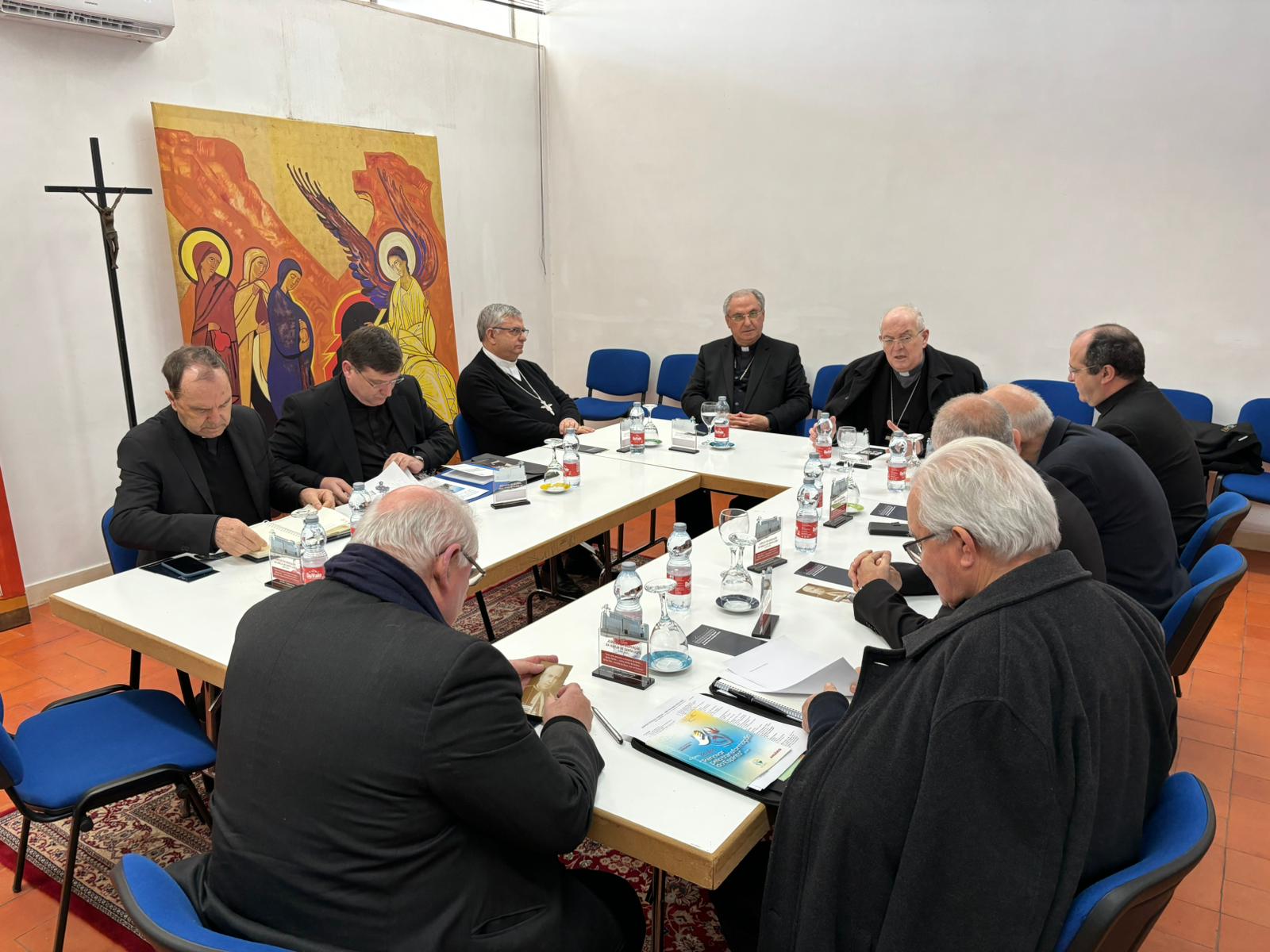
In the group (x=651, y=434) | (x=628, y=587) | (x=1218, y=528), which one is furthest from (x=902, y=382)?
(x=628, y=587)

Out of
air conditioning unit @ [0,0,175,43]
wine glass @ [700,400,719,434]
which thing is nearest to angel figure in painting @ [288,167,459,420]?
air conditioning unit @ [0,0,175,43]

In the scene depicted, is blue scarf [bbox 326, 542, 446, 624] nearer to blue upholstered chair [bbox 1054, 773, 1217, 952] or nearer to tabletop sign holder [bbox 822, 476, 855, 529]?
blue upholstered chair [bbox 1054, 773, 1217, 952]

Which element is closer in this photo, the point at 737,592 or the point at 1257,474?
the point at 737,592

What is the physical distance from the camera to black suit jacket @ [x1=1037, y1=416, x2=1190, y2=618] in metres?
2.71

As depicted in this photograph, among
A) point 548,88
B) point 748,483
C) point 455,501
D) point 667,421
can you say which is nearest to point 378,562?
point 455,501

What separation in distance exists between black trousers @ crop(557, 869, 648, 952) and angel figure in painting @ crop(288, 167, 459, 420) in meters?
4.67

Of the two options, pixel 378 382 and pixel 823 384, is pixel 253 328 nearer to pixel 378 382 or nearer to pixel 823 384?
pixel 378 382

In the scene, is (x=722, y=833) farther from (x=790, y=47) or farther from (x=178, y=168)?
(x=790, y=47)

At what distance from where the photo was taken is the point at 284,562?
2.61 meters

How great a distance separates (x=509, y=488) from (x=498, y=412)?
1.37 m

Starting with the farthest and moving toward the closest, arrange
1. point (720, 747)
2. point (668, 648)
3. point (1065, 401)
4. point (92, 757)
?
point (1065, 401) → point (92, 757) → point (668, 648) → point (720, 747)

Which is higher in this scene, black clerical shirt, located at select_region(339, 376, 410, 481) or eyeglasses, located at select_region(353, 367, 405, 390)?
eyeglasses, located at select_region(353, 367, 405, 390)

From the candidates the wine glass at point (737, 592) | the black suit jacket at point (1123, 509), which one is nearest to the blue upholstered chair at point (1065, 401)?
the black suit jacket at point (1123, 509)

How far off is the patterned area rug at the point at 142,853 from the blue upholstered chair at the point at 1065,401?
4.00 meters
